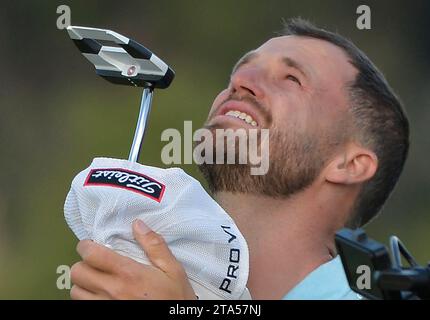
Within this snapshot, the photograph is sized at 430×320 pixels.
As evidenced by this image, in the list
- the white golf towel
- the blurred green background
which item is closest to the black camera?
the white golf towel

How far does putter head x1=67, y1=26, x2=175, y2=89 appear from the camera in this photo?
1.71 metres

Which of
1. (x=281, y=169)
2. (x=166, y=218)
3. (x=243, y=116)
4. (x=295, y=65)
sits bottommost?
(x=166, y=218)

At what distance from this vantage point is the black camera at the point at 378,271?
1.23 meters

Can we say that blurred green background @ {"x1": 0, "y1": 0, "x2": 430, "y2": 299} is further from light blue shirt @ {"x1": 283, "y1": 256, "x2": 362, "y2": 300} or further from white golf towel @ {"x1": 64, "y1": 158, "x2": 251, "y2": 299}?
white golf towel @ {"x1": 64, "y1": 158, "x2": 251, "y2": 299}

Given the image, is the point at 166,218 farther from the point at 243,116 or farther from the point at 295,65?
the point at 295,65

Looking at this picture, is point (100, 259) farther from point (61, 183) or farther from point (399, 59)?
point (399, 59)

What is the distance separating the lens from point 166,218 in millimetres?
1546

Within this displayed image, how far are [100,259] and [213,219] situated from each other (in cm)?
20

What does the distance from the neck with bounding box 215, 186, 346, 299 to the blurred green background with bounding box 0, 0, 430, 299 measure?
2.95 meters

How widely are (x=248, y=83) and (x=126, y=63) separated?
0.27 metres

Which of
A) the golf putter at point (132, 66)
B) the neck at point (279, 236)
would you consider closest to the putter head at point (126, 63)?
the golf putter at point (132, 66)

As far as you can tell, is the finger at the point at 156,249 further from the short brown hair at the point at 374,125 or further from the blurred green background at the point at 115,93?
the blurred green background at the point at 115,93

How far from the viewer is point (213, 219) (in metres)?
1.58

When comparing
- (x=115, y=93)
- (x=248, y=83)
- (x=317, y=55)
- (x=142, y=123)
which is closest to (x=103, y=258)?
(x=142, y=123)
